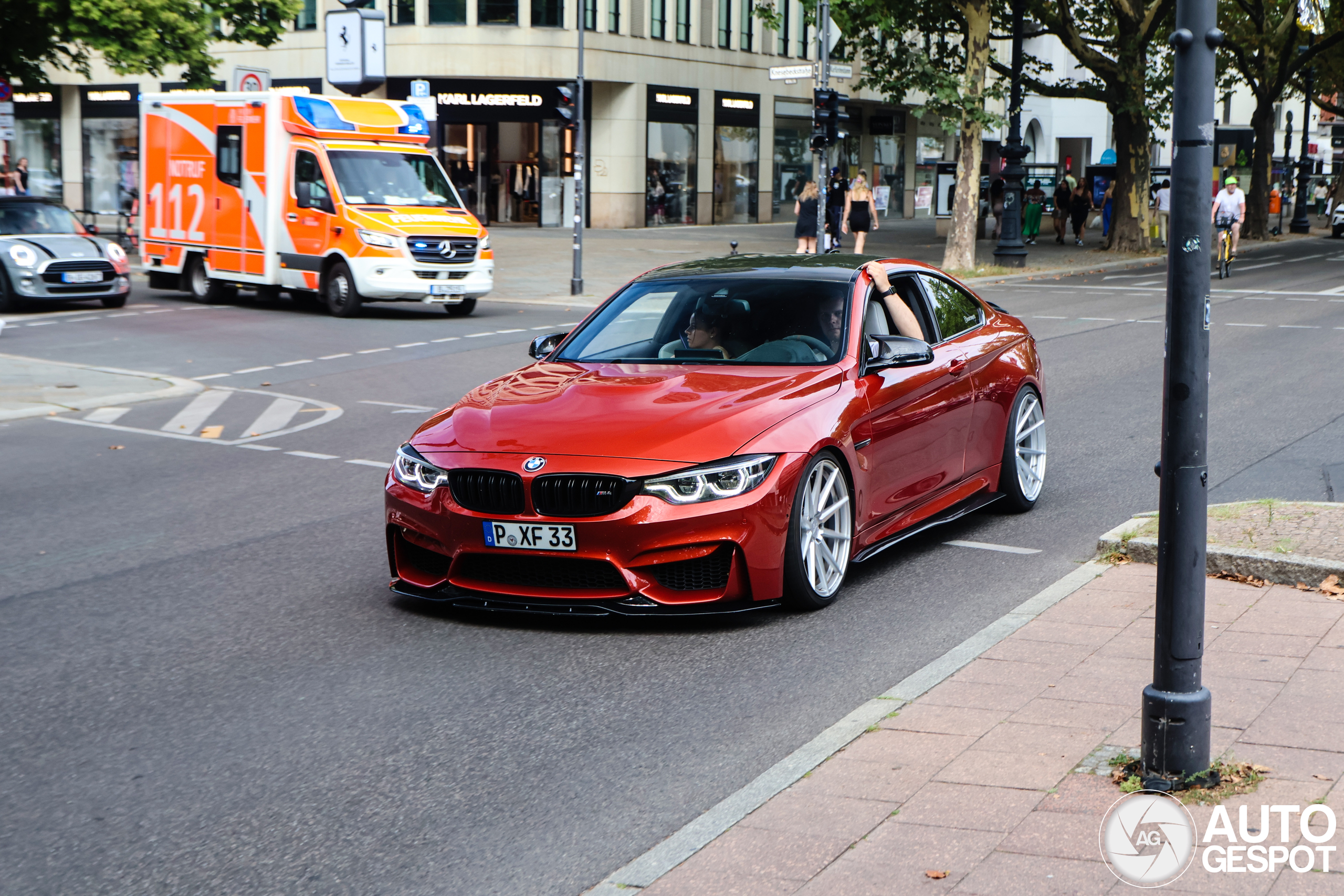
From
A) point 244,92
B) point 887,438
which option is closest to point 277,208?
point 244,92

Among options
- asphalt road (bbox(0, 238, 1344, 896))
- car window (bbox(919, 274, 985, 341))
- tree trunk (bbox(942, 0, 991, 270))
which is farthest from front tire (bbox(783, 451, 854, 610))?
tree trunk (bbox(942, 0, 991, 270))

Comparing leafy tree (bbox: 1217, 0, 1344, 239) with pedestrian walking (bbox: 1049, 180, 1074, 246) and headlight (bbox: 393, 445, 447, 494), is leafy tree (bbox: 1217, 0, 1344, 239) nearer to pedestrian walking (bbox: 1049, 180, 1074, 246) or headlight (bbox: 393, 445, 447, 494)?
pedestrian walking (bbox: 1049, 180, 1074, 246)

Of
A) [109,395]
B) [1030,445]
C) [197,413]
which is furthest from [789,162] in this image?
[1030,445]

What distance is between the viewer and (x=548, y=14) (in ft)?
155

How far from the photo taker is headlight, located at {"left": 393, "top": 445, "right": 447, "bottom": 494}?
621cm

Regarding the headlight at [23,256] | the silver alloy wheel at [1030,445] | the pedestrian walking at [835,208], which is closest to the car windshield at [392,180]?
the headlight at [23,256]

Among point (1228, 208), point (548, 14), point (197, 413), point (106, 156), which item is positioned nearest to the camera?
point (197, 413)

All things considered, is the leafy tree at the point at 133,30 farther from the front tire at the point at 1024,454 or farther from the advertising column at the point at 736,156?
the advertising column at the point at 736,156

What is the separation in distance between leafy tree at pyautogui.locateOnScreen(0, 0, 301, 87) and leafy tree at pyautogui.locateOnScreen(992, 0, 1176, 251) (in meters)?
16.7

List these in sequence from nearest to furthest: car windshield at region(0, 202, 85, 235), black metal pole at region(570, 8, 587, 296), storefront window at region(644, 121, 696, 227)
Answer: car windshield at region(0, 202, 85, 235) < black metal pole at region(570, 8, 587, 296) < storefront window at region(644, 121, 696, 227)

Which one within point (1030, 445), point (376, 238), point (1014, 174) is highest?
point (1014, 174)

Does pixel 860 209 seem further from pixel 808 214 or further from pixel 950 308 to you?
pixel 950 308

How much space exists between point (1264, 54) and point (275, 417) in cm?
4481

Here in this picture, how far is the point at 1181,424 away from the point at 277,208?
19.9 metres
